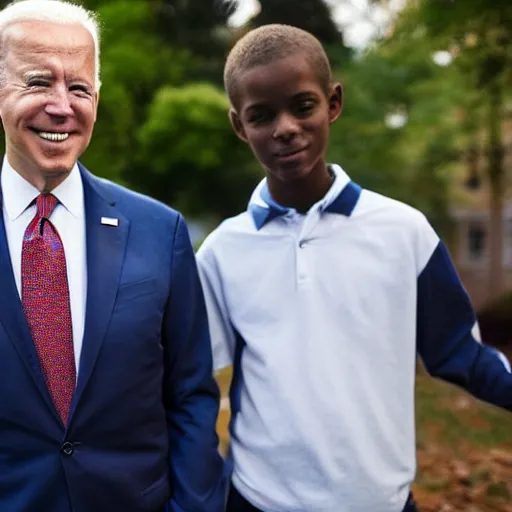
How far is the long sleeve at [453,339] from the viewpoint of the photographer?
7.23 feet

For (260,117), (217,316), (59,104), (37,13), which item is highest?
(37,13)

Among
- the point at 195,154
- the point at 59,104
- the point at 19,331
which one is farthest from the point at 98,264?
the point at 195,154

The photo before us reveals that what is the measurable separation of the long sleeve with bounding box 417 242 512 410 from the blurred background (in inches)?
101

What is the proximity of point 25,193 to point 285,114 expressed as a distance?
2.45 feet

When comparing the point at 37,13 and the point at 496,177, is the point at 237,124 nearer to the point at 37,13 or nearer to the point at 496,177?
the point at 37,13

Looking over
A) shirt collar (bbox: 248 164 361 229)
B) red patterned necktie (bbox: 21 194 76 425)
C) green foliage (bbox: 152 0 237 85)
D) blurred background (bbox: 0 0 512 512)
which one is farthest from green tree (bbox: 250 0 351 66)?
red patterned necktie (bbox: 21 194 76 425)

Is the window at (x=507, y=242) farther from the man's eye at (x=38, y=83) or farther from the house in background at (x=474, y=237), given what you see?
the man's eye at (x=38, y=83)

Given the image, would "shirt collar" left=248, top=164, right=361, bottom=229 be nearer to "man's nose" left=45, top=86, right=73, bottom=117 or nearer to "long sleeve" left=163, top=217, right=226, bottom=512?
"long sleeve" left=163, top=217, right=226, bottom=512

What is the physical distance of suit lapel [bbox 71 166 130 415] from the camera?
1744mm

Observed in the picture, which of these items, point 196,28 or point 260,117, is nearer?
point 260,117

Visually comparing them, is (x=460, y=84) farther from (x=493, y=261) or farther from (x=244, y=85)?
(x=244, y=85)

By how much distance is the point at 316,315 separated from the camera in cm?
209

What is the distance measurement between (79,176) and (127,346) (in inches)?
18.0

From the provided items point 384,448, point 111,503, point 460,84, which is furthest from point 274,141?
point 460,84
